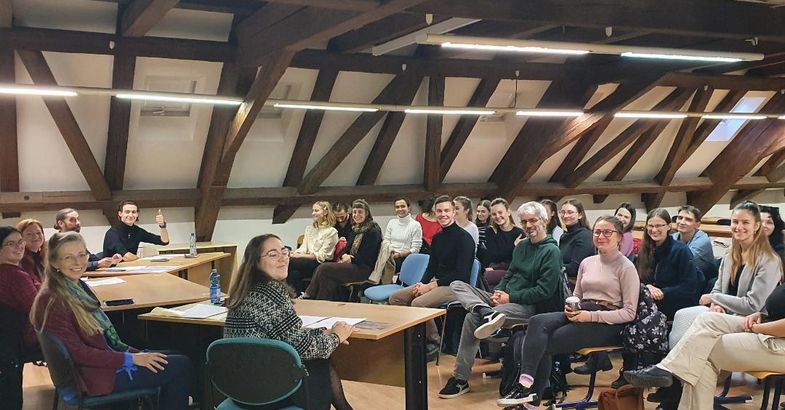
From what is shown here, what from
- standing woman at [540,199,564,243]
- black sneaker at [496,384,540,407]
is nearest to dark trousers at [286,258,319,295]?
standing woman at [540,199,564,243]

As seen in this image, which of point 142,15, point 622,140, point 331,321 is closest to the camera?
point 331,321

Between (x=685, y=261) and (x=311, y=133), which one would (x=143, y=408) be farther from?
(x=311, y=133)

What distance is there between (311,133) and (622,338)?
555cm

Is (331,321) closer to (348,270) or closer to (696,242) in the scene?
(696,242)

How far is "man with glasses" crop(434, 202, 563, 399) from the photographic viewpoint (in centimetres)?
491

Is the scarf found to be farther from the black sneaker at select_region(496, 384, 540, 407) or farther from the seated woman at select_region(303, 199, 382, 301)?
the seated woman at select_region(303, 199, 382, 301)

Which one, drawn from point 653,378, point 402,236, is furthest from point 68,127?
point 653,378

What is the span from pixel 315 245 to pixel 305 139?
1.64 metres

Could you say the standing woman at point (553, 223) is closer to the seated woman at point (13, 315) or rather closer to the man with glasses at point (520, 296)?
the man with glasses at point (520, 296)

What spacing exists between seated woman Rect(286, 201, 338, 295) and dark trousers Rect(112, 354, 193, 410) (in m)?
4.23

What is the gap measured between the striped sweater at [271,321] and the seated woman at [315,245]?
4675 mm

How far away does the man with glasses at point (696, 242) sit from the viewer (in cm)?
572

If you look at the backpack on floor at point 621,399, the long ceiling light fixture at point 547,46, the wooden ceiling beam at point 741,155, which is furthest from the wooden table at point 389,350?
the wooden ceiling beam at point 741,155

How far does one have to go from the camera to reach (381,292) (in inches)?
263
